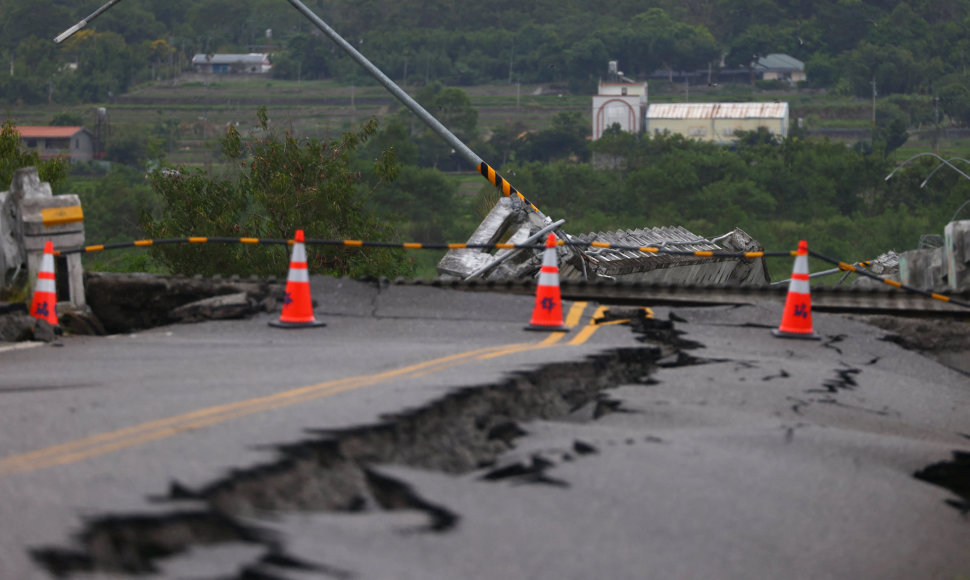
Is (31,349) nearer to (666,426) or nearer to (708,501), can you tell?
(666,426)

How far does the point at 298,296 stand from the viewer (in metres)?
10.9

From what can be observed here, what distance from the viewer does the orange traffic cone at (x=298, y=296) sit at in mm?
10867

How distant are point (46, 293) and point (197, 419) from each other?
5410mm

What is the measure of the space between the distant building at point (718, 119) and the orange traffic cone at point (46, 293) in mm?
169483

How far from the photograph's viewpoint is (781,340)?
406 inches

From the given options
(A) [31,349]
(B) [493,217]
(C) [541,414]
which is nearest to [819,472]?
(C) [541,414]

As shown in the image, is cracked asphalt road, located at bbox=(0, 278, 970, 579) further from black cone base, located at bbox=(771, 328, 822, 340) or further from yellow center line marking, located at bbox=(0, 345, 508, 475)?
black cone base, located at bbox=(771, 328, 822, 340)

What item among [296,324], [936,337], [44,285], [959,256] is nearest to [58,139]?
[44,285]

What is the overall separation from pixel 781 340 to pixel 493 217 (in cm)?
1129

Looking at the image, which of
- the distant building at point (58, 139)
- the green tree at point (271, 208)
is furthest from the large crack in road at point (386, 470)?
the distant building at point (58, 139)

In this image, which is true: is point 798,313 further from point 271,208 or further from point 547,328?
point 271,208

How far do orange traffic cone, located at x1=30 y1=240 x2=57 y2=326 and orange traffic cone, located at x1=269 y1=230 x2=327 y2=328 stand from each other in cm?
213

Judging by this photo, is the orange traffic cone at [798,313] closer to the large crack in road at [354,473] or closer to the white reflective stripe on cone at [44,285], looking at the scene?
the large crack in road at [354,473]

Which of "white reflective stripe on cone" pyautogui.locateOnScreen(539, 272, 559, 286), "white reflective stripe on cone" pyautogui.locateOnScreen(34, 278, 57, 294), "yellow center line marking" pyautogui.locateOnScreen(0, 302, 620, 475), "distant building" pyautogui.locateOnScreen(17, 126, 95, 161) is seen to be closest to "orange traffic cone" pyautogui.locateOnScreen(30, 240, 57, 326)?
"white reflective stripe on cone" pyautogui.locateOnScreen(34, 278, 57, 294)
